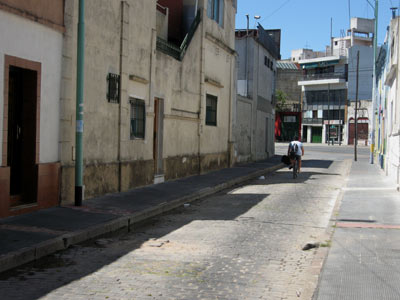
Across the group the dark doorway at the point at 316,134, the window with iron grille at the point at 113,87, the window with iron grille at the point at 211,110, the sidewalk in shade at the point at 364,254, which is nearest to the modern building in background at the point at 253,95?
the window with iron grille at the point at 211,110

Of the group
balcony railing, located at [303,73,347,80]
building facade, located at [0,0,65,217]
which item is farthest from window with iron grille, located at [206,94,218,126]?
balcony railing, located at [303,73,347,80]

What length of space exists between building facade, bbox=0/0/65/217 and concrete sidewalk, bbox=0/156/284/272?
0.51 metres

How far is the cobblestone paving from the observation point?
551 cm

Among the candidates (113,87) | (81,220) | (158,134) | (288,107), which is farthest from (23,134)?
(288,107)

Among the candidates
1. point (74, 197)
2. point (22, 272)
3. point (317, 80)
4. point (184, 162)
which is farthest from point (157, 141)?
point (317, 80)

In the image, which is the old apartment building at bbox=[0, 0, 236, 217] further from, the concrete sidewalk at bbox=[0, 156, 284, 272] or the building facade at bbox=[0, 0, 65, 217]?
the concrete sidewalk at bbox=[0, 156, 284, 272]

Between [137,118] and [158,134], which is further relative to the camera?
[158,134]

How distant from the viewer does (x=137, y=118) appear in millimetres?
14445

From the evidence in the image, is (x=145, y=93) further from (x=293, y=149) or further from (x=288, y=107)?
(x=288, y=107)

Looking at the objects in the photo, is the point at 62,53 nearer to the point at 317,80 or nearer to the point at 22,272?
the point at 22,272

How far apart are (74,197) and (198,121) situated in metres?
9.26

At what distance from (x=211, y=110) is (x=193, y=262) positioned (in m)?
15.2

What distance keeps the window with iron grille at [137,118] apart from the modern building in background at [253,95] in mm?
10716

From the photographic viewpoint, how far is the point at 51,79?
1030 cm
